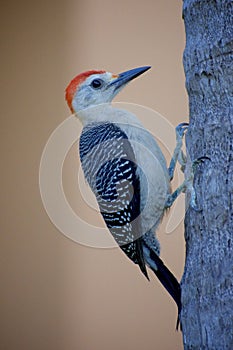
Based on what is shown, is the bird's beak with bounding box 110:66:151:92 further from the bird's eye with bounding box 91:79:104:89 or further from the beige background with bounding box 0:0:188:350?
the beige background with bounding box 0:0:188:350

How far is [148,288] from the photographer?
2.64 metres

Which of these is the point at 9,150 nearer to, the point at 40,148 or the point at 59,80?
the point at 40,148

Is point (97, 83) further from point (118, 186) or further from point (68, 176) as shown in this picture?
point (68, 176)

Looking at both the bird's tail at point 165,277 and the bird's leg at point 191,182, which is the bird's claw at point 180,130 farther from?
the bird's tail at point 165,277

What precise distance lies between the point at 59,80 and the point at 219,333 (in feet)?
5.99

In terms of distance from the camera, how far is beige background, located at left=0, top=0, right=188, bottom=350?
2670 mm

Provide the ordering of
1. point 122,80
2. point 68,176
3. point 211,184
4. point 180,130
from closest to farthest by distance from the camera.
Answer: point 211,184 → point 180,130 → point 122,80 → point 68,176

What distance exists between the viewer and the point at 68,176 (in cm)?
280

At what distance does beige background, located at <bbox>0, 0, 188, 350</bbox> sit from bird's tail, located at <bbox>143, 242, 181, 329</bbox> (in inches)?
23.0

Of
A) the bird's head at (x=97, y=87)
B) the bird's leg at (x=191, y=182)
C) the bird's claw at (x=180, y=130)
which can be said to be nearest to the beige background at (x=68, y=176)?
the bird's head at (x=97, y=87)

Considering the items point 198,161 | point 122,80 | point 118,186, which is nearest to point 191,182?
point 198,161

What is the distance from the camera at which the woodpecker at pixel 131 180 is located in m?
1.92

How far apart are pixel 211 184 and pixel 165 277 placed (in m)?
0.56

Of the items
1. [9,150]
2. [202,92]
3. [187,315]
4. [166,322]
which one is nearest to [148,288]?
[166,322]
